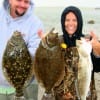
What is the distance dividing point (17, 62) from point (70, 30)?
57 cm

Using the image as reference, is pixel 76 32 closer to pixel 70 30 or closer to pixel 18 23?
pixel 70 30

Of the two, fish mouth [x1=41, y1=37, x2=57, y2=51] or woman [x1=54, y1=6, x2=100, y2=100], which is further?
woman [x1=54, y1=6, x2=100, y2=100]

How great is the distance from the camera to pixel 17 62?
103 inches

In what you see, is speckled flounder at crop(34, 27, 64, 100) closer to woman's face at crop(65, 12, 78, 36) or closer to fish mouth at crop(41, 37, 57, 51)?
fish mouth at crop(41, 37, 57, 51)

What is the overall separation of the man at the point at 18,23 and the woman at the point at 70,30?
21 cm

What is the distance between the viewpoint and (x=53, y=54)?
102 inches

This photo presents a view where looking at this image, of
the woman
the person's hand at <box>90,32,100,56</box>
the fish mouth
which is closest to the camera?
the fish mouth

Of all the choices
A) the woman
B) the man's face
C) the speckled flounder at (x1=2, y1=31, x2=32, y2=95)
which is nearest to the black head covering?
the woman

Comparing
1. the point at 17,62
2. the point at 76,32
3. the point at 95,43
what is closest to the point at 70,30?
the point at 76,32

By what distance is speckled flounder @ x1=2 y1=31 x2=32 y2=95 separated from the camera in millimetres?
2623

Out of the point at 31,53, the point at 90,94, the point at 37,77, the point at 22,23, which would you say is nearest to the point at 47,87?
the point at 37,77

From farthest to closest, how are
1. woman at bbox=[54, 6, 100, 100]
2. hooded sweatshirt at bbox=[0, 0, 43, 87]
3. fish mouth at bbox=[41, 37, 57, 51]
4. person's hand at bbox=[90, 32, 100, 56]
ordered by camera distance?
hooded sweatshirt at bbox=[0, 0, 43, 87] < woman at bbox=[54, 6, 100, 100] < person's hand at bbox=[90, 32, 100, 56] < fish mouth at bbox=[41, 37, 57, 51]

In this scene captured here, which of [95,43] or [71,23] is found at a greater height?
[71,23]

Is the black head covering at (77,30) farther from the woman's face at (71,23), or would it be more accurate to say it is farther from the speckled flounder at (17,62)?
the speckled flounder at (17,62)
